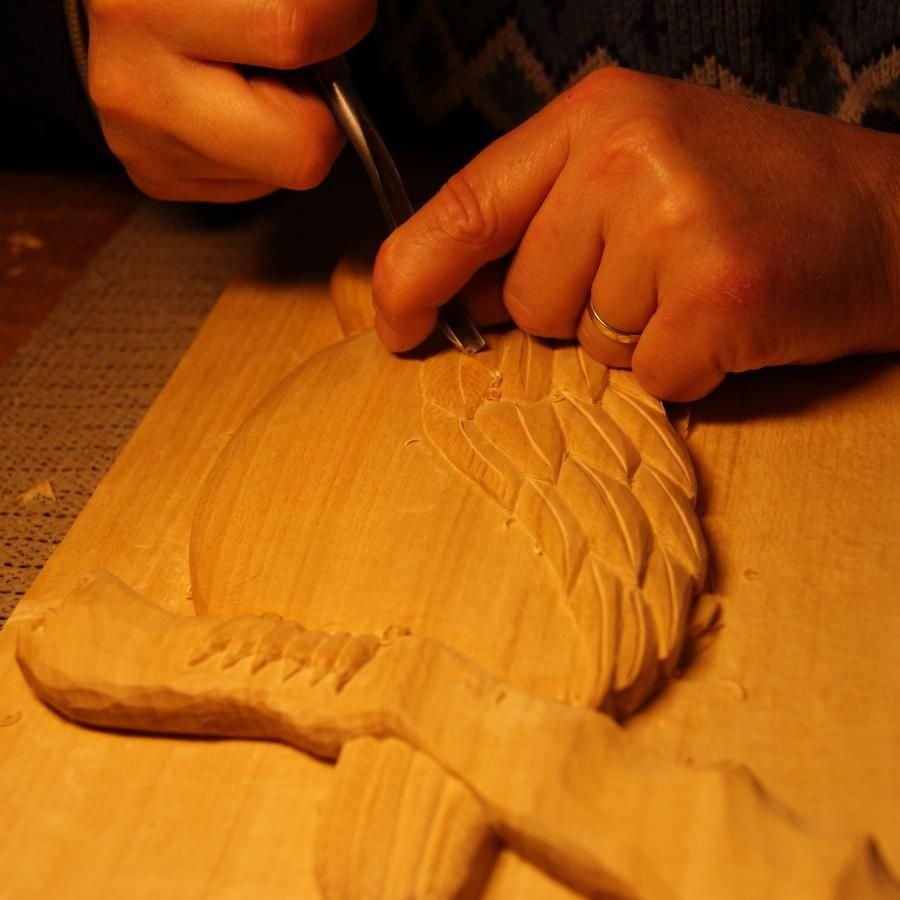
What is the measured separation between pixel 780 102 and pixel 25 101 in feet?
3.10

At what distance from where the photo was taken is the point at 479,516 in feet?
2.81

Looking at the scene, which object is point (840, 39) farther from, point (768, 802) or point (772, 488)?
point (768, 802)

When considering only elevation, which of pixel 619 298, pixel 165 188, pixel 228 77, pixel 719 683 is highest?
pixel 228 77

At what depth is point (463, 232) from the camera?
37.0 inches

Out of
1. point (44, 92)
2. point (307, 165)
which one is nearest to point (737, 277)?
point (307, 165)

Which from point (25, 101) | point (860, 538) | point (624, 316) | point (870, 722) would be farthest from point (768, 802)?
point (25, 101)

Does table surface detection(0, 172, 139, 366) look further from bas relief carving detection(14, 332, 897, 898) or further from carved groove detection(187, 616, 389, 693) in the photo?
carved groove detection(187, 616, 389, 693)

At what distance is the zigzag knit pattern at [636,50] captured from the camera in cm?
117

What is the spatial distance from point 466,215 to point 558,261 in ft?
0.29

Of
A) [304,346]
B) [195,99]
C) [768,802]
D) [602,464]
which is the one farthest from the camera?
[304,346]

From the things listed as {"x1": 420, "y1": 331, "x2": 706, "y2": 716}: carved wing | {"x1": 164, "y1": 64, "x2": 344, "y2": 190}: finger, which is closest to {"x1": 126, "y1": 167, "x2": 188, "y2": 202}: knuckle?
{"x1": 164, "y1": 64, "x2": 344, "y2": 190}: finger

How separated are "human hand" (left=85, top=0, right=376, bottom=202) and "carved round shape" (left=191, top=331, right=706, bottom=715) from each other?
0.21 meters

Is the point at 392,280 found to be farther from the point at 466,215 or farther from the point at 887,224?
the point at 887,224

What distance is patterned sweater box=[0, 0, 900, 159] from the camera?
3.84 ft
